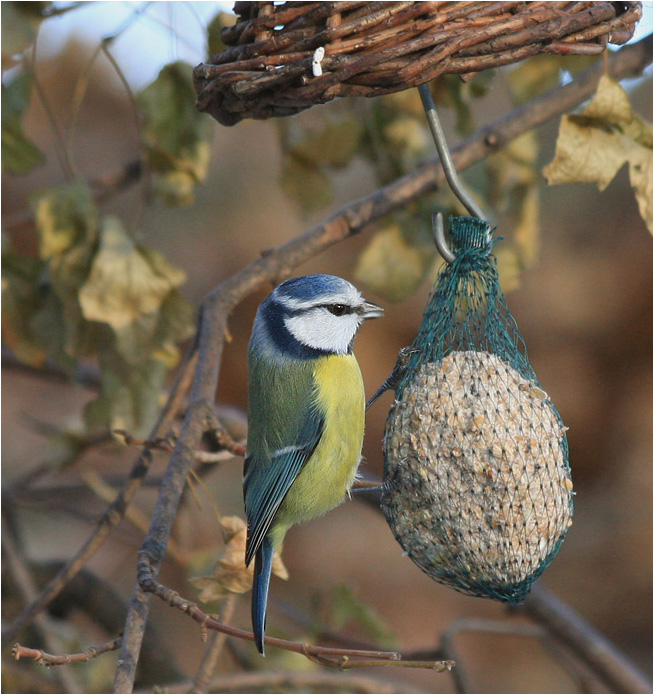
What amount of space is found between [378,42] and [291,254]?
81cm

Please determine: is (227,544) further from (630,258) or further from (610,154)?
(630,258)

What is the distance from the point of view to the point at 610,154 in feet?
4.88

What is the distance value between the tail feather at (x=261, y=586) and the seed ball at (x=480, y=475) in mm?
267

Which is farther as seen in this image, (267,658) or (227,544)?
(267,658)

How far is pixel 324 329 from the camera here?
1561mm

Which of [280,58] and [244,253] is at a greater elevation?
[280,58]

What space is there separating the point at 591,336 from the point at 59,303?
315 centimetres

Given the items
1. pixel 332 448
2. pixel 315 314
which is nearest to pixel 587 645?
pixel 332 448

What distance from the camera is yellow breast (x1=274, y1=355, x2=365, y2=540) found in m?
1.54

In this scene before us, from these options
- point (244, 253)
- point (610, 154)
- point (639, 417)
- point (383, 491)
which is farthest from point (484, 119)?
point (383, 491)

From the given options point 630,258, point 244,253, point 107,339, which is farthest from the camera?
point 244,253

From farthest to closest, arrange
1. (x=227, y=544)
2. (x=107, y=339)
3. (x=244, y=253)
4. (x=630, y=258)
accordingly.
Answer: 1. (x=244, y=253)
2. (x=630, y=258)
3. (x=107, y=339)
4. (x=227, y=544)

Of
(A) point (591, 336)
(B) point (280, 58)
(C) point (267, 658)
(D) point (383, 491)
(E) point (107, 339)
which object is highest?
(B) point (280, 58)

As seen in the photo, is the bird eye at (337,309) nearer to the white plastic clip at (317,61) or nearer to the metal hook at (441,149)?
the metal hook at (441,149)
